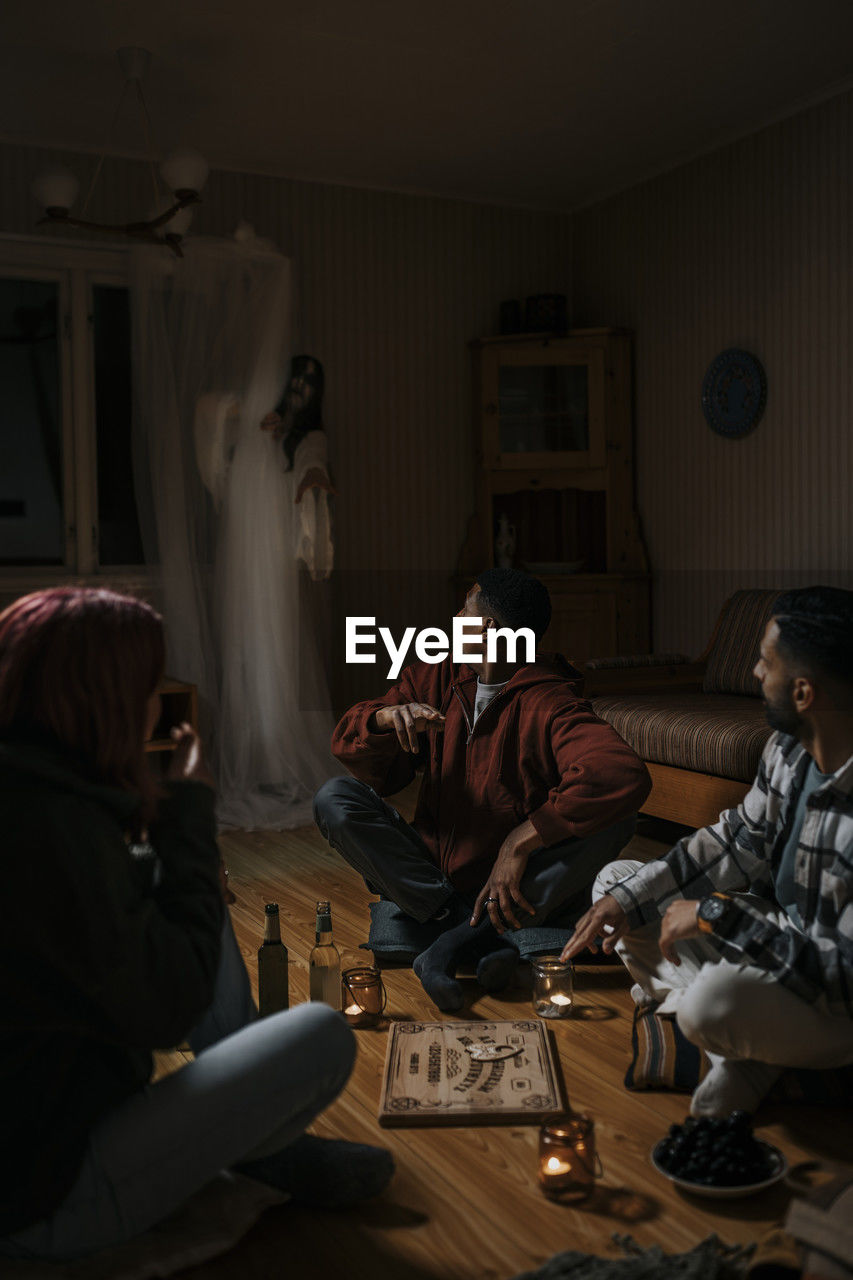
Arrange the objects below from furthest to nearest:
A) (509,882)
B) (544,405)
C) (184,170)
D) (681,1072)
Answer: (544,405) < (184,170) < (509,882) < (681,1072)

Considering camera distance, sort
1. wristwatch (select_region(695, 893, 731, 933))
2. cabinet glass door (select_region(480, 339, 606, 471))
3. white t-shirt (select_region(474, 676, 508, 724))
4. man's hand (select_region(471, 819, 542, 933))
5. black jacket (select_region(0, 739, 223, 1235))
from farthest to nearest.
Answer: cabinet glass door (select_region(480, 339, 606, 471)) < white t-shirt (select_region(474, 676, 508, 724)) < man's hand (select_region(471, 819, 542, 933)) < wristwatch (select_region(695, 893, 731, 933)) < black jacket (select_region(0, 739, 223, 1235))

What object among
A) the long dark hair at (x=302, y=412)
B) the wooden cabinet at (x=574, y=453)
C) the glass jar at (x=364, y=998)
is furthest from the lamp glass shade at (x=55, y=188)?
the glass jar at (x=364, y=998)

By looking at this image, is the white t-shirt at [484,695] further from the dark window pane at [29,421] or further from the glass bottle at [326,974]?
the dark window pane at [29,421]

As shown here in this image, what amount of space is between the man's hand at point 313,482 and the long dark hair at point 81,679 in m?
3.30

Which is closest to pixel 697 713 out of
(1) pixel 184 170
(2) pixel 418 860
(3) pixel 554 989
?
(2) pixel 418 860

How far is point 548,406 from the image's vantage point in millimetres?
5605

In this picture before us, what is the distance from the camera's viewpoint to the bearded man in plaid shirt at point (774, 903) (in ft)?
6.09

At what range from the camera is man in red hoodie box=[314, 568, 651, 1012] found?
2.64 m

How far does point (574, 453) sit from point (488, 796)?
10.1ft

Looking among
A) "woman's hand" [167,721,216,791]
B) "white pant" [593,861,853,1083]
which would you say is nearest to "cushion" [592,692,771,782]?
"white pant" [593,861,853,1083]

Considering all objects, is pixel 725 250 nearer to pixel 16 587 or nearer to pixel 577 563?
pixel 577 563

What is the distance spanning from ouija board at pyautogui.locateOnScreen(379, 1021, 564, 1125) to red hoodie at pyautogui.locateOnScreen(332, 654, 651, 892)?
49 cm

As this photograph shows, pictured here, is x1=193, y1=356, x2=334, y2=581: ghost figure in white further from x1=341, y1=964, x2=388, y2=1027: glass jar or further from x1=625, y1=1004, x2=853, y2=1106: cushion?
x1=625, y1=1004, x2=853, y2=1106: cushion

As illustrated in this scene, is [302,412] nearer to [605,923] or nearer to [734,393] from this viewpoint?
[734,393]
